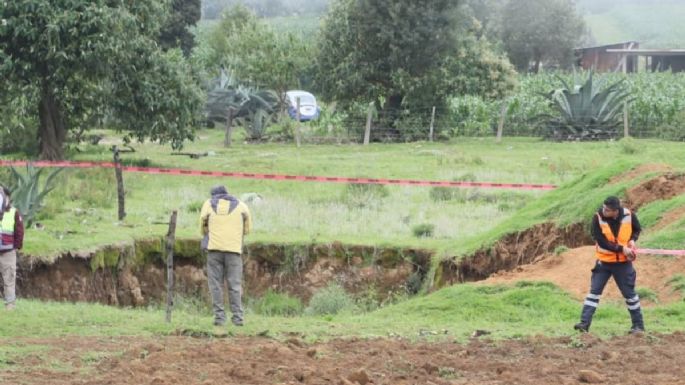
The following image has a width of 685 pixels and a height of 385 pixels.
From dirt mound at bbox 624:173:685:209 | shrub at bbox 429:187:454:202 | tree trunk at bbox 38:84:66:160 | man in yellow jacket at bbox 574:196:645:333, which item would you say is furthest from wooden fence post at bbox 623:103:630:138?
man in yellow jacket at bbox 574:196:645:333

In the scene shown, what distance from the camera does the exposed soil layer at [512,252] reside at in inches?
723

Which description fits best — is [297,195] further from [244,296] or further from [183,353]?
[183,353]

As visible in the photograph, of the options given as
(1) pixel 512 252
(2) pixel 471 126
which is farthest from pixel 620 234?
(2) pixel 471 126

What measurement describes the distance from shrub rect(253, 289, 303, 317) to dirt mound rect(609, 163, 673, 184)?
5.10m

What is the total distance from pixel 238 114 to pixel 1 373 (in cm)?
3192

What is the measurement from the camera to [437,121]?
1581 inches

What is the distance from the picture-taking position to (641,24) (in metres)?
137

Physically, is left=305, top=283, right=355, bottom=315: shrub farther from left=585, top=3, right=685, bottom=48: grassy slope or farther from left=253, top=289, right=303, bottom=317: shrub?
left=585, top=3, right=685, bottom=48: grassy slope

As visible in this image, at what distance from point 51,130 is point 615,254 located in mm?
19245

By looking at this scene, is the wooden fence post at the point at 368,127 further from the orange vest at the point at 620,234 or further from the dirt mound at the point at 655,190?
the orange vest at the point at 620,234

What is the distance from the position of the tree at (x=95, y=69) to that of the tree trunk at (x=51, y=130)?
23 millimetres

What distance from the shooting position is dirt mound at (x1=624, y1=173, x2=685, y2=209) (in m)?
18.1

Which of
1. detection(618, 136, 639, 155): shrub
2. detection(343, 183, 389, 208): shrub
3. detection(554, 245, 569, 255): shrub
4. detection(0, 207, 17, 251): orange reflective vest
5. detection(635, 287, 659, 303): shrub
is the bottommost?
detection(635, 287, 659, 303): shrub

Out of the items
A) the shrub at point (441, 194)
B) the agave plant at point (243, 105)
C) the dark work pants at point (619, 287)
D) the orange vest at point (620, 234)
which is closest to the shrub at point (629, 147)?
the shrub at point (441, 194)
